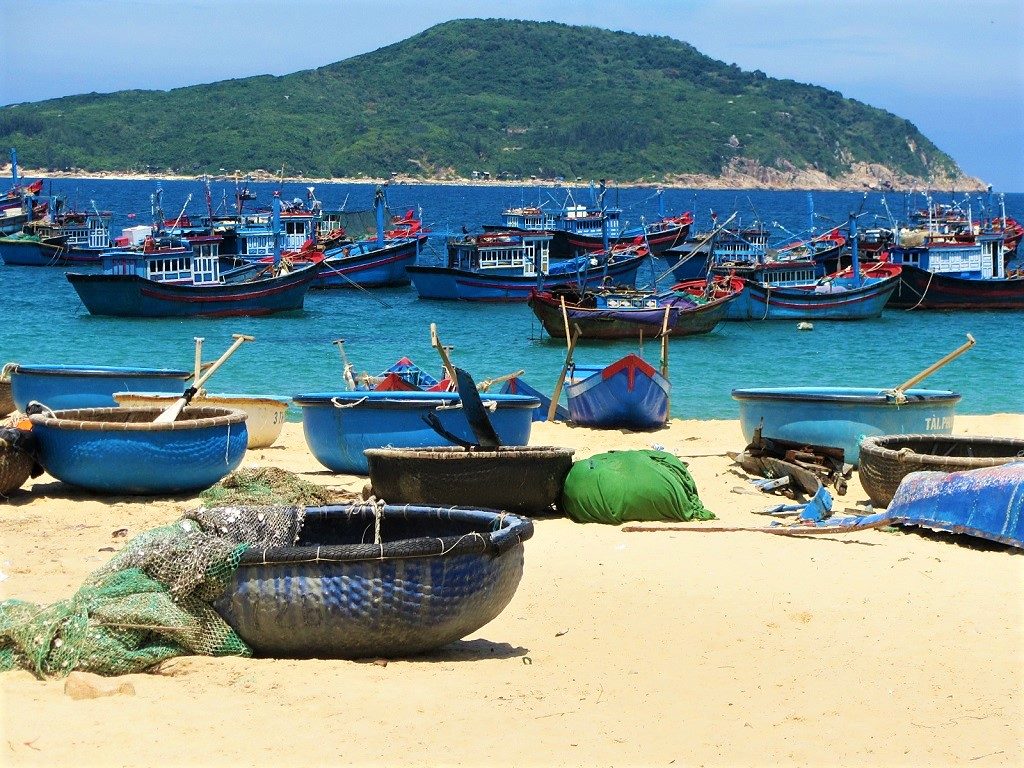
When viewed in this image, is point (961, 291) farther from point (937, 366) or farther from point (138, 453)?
point (138, 453)

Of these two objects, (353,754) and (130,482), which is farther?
(130,482)

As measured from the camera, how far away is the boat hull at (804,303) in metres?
38.3

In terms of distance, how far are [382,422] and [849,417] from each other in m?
4.10

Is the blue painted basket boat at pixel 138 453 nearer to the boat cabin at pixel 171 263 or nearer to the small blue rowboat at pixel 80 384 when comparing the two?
the small blue rowboat at pixel 80 384

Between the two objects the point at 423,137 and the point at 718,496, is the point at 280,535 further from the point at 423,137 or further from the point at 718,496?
the point at 423,137

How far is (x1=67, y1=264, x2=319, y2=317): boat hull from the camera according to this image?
36438 mm

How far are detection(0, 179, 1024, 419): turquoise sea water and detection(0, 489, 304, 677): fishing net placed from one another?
14898 millimetres

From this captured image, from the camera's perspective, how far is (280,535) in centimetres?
703

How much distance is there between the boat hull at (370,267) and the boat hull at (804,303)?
533 inches

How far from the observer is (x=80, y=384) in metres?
14.0

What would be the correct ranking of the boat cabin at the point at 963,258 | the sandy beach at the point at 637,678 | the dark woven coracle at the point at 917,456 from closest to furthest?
the sandy beach at the point at 637,678 < the dark woven coracle at the point at 917,456 < the boat cabin at the point at 963,258

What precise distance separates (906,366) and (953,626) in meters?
24.2

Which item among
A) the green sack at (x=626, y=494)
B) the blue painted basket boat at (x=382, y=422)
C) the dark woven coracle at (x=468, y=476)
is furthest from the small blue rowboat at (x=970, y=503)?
the blue painted basket boat at (x=382, y=422)

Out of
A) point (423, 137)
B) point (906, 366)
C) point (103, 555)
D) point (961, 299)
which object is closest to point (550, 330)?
point (906, 366)
